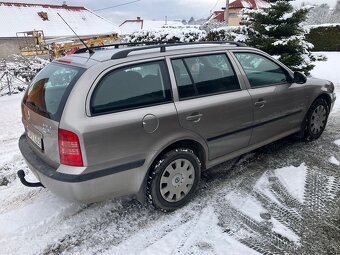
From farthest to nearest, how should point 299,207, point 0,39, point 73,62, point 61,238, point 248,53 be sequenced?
point 0,39, point 248,53, point 299,207, point 73,62, point 61,238

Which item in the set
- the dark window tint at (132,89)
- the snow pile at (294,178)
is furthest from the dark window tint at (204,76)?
the snow pile at (294,178)

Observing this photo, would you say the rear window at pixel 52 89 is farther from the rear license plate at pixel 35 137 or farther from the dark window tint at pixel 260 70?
the dark window tint at pixel 260 70

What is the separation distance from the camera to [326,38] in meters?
20.0

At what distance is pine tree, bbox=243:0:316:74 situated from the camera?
8.58 metres

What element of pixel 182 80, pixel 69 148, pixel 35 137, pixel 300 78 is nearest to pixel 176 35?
pixel 300 78

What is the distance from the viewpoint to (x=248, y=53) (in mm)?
4027

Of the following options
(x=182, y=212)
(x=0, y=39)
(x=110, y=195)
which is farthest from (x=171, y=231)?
(x=0, y=39)

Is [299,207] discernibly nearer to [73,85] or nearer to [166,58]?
[166,58]

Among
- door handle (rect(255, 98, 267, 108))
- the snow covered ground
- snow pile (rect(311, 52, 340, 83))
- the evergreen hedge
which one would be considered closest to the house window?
the evergreen hedge

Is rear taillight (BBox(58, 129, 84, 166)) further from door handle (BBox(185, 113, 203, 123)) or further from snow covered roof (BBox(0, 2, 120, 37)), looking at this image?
snow covered roof (BBox(0, 2, 120, 37))

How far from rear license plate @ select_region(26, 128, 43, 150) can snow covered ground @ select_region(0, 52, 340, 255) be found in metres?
0.79

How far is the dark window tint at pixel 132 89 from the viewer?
2.76 meters

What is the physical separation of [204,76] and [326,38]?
19858 mm

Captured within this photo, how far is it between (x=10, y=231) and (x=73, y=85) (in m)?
1.62
